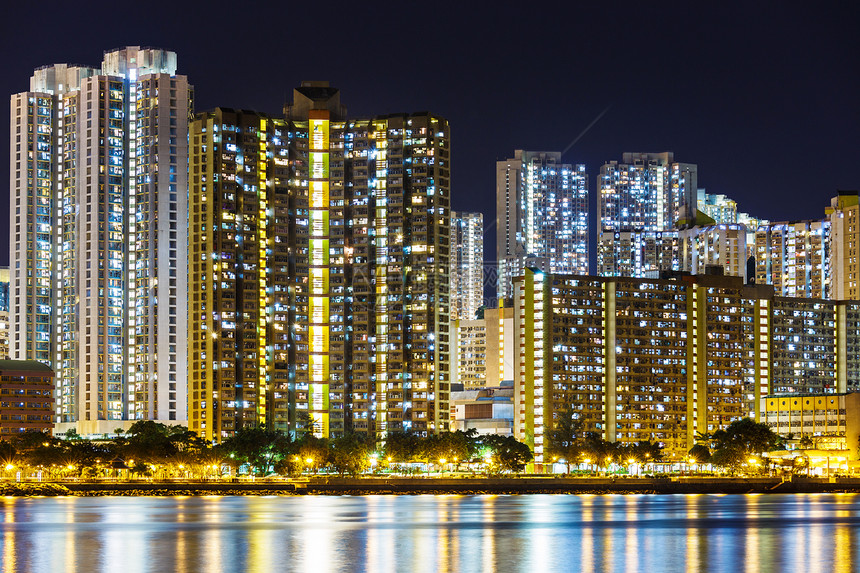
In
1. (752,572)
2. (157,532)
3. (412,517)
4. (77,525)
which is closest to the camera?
(752,572)

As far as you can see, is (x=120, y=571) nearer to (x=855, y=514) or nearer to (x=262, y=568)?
(x=262, y=568)

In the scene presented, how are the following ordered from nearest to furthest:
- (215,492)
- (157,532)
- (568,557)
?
(568,557), (157,532), (215,492)

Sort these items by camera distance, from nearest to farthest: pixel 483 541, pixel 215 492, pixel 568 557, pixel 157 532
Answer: pixel 568 557 < pixel 483 541 < pixel 157 532 < pixel 215 492

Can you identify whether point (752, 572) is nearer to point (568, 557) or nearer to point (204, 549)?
point (568, 557)

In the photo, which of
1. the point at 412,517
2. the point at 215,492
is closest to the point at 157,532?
the point at 412,517

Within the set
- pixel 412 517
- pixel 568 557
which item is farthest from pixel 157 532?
pixel 568 557

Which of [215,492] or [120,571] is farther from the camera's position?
[215,492]
